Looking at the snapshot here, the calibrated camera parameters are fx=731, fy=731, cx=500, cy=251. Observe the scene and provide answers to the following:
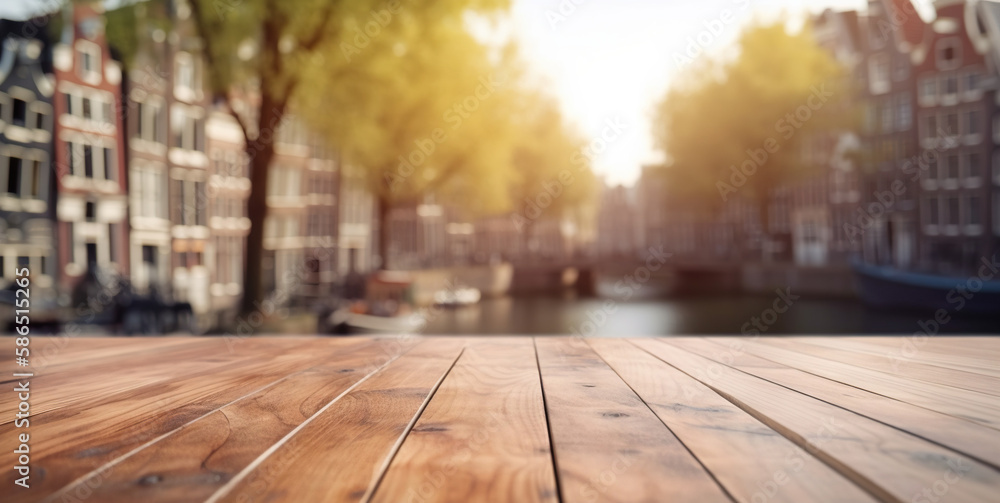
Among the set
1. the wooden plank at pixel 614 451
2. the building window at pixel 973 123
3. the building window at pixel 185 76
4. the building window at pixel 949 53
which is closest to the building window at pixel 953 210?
the building window at pixel 973 123

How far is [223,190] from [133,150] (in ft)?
7.13

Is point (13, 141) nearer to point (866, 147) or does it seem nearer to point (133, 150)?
point (133, 150)

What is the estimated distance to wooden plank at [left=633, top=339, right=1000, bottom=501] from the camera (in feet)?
2.43

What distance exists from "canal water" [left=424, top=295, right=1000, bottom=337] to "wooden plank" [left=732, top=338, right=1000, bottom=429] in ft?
45.3

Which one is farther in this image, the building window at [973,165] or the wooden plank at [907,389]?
the building window at [973,165]

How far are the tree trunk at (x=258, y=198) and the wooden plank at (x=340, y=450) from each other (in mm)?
6644

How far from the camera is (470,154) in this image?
14.2 meters

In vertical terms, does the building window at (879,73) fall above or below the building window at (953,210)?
above

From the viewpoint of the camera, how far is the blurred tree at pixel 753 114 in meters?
18.6

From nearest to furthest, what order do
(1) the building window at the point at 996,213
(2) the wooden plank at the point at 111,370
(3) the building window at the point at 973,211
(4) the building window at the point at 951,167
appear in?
(2) the wooden plank at the point at 111,370, (1) the building window at the point at 996,213, (3) the building window at the point at 973,211, (4) the building window at the point at 951,167

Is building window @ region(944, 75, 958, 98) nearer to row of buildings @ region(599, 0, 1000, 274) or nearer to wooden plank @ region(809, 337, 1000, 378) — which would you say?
row of buildings @ region(599, 0, 1000, 274)

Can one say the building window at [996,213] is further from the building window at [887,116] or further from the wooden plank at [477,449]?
the wooden plank at [477,449]

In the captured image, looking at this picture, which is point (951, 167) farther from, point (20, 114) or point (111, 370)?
point (111, 370)

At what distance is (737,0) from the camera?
589cm
